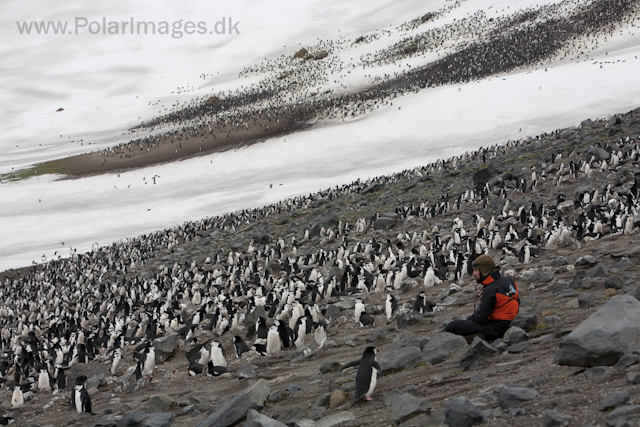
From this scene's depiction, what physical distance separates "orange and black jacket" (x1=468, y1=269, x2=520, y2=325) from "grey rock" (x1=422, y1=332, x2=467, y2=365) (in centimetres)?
27

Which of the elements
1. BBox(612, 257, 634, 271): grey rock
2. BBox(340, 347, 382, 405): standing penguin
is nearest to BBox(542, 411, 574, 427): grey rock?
BBox(340, 347, 382, 405): standing penguin

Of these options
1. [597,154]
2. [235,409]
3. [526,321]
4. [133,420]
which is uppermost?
[597,154]

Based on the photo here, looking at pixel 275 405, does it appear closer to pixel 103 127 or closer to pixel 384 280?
pixel 384 280

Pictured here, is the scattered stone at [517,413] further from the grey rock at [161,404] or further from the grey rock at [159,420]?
the grey rock at [161,404]

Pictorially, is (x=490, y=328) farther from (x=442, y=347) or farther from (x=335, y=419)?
(x=335, y=419)

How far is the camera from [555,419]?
9.11 ft

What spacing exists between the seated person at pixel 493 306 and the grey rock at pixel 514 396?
5.54 feet

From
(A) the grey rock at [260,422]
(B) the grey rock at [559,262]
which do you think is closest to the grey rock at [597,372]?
(A) the grey rock at [260,422]

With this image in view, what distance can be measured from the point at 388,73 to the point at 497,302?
5475 centimetres

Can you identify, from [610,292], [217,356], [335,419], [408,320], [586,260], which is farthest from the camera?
[217,356]

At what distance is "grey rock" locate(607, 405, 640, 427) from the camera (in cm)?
255

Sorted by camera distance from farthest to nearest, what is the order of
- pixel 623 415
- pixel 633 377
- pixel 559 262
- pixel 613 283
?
pixel 559 262, pixel 613 283, pixel 633 377, pixel 623 415

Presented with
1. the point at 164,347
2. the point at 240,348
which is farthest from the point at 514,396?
the point at 164,347

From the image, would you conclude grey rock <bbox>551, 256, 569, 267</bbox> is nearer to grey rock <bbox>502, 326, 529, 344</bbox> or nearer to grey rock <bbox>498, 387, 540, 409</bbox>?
grey rock <bbox>502, 326, 529, 344</bbox>
